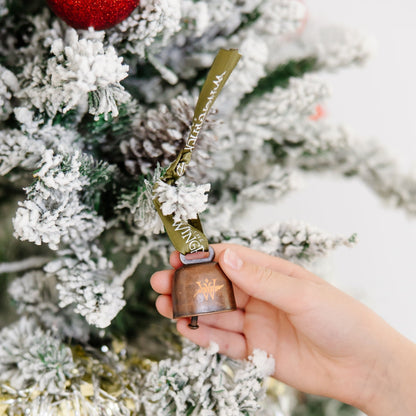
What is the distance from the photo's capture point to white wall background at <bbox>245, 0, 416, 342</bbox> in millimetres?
1089

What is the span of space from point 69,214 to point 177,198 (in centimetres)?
13

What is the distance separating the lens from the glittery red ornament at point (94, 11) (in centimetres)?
48

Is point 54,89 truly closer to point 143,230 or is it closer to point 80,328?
point 143,230

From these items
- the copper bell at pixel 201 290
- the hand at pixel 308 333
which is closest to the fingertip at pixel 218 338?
the hand at pixel 308 333

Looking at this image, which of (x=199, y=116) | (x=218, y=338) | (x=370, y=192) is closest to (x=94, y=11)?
(x=199, y=116)

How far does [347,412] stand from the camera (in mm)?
855

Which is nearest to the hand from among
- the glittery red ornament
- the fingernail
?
the fingernail

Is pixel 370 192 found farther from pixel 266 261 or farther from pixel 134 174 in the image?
pixel 134 174

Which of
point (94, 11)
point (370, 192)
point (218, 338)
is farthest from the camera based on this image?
point (370, 192)

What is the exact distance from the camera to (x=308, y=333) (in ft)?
2.23

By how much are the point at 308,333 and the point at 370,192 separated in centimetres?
Answer: 55

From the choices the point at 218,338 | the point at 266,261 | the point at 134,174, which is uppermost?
the point at 134,174

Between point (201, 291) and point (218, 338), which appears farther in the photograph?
point (218, 338)

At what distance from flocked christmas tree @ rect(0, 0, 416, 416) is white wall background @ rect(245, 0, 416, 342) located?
1.08ft
